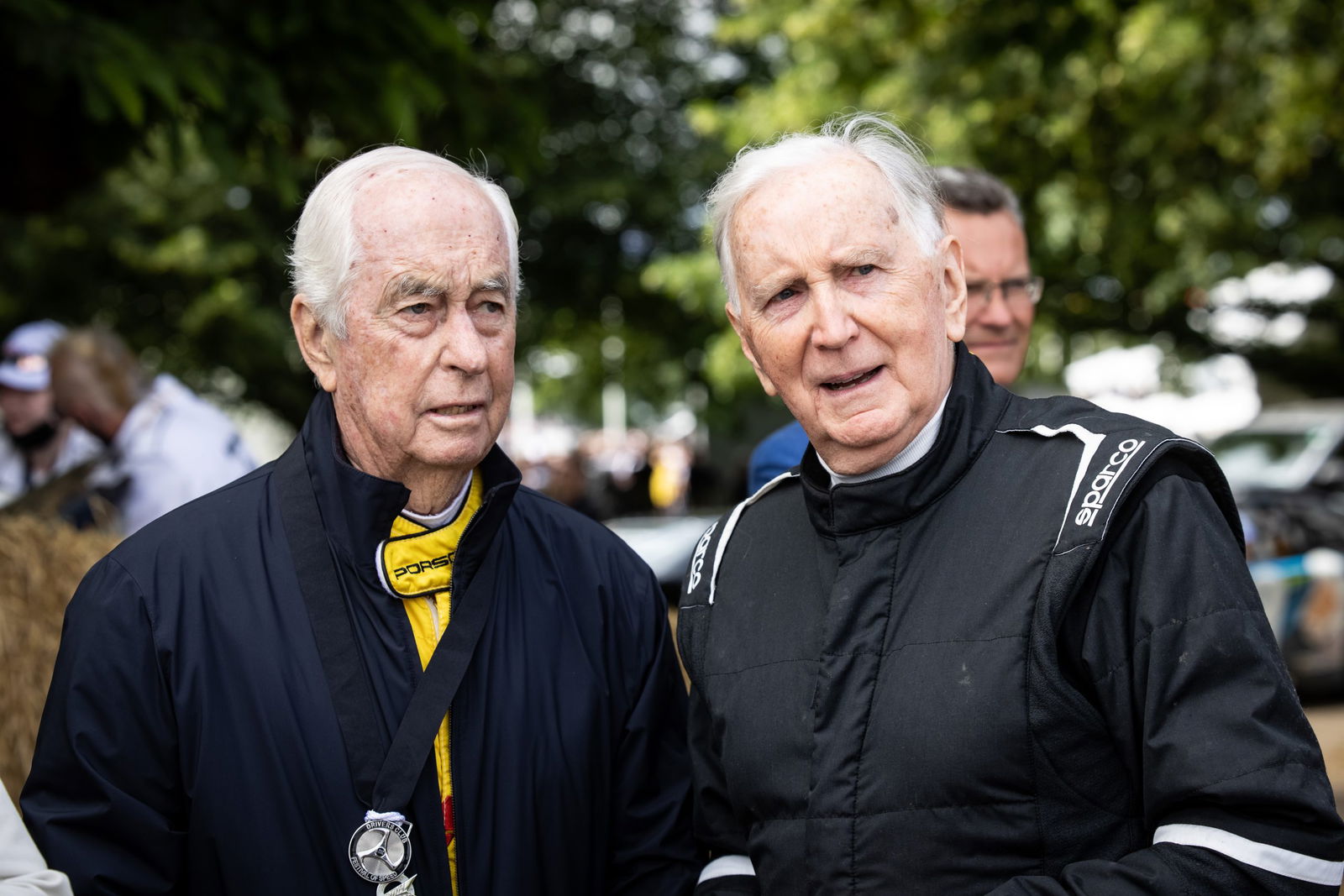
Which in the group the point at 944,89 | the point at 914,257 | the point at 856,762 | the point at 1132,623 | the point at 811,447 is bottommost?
the point at 856,762

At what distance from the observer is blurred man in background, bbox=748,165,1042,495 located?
3322 mm

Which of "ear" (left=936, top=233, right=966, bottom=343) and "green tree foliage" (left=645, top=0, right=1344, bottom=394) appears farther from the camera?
"green tree foliage" (left=645, top=0, right=1344, bottom=394)

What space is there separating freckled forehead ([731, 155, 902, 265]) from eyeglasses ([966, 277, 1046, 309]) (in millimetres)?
1105

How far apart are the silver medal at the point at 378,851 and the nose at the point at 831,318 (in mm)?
1027

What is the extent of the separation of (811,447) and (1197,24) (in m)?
7.05

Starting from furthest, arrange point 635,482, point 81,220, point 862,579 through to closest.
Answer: point 635,482 → point 81,220 → point 862,579

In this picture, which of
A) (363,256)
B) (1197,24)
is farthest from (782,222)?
(1197,24)

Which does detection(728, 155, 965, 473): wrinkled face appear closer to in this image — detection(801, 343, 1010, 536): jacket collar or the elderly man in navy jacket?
detection(801, 343, 1010, 536): jacket collar

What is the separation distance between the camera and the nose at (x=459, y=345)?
247 centimetres

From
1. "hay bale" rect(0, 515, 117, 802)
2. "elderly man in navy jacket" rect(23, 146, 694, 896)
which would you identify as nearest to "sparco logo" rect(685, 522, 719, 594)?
"elderly man in navy jacket" rect(23, 146, 694, 896)

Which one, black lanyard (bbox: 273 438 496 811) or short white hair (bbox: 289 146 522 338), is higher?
short white hair (bbox: 289 146 522 338)

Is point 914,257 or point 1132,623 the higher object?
point 914,257

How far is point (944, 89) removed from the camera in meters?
9.39

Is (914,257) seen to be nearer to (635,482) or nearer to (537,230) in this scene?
(537,230)
